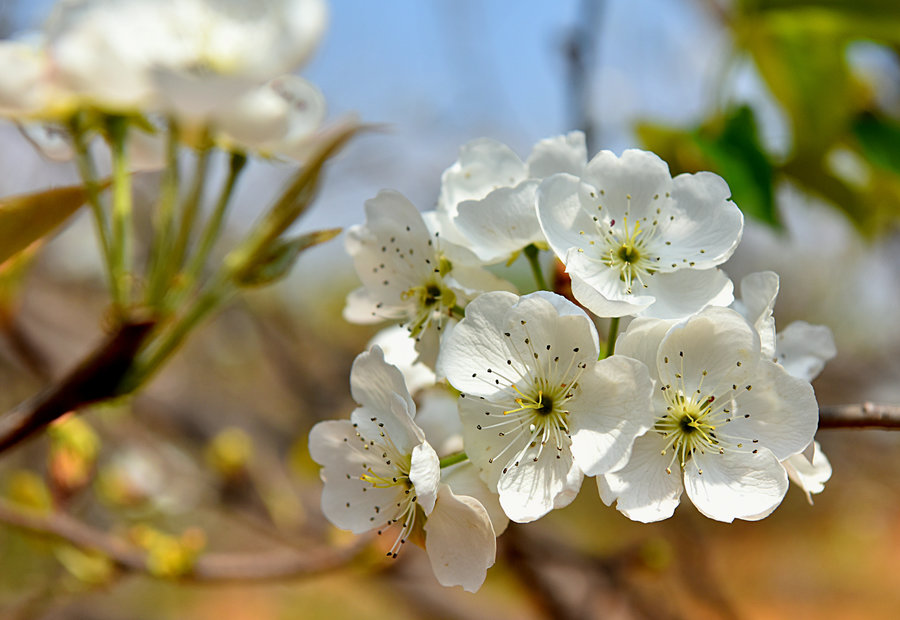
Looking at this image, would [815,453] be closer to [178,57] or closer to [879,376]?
[178,57]

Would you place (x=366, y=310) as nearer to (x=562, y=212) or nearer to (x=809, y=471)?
(x=562, y=212)

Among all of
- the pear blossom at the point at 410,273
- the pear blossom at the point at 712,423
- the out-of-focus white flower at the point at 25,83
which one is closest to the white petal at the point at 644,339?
the pear blossom at the point at 712,423

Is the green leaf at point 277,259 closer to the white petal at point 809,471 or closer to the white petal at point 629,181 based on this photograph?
the white petal at point 629,181

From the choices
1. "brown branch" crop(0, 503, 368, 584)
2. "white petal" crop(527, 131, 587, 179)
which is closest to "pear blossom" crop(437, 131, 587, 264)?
"white petal" crop(527, 131, 587, 179)

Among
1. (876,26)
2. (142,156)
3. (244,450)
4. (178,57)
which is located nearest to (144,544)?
(244,450)

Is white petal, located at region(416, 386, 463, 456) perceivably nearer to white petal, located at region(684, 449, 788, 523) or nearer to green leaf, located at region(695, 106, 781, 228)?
white petal, located at region(684, 449, 788, 523)

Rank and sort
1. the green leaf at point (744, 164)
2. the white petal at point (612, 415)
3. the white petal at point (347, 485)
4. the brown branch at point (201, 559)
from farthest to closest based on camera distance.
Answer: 1. the brown branch at point (201, 559)
2. the green leaf at point (744, 164)
3. the white petal at point (347, 485)
4. the white petal at point (612, 415)
